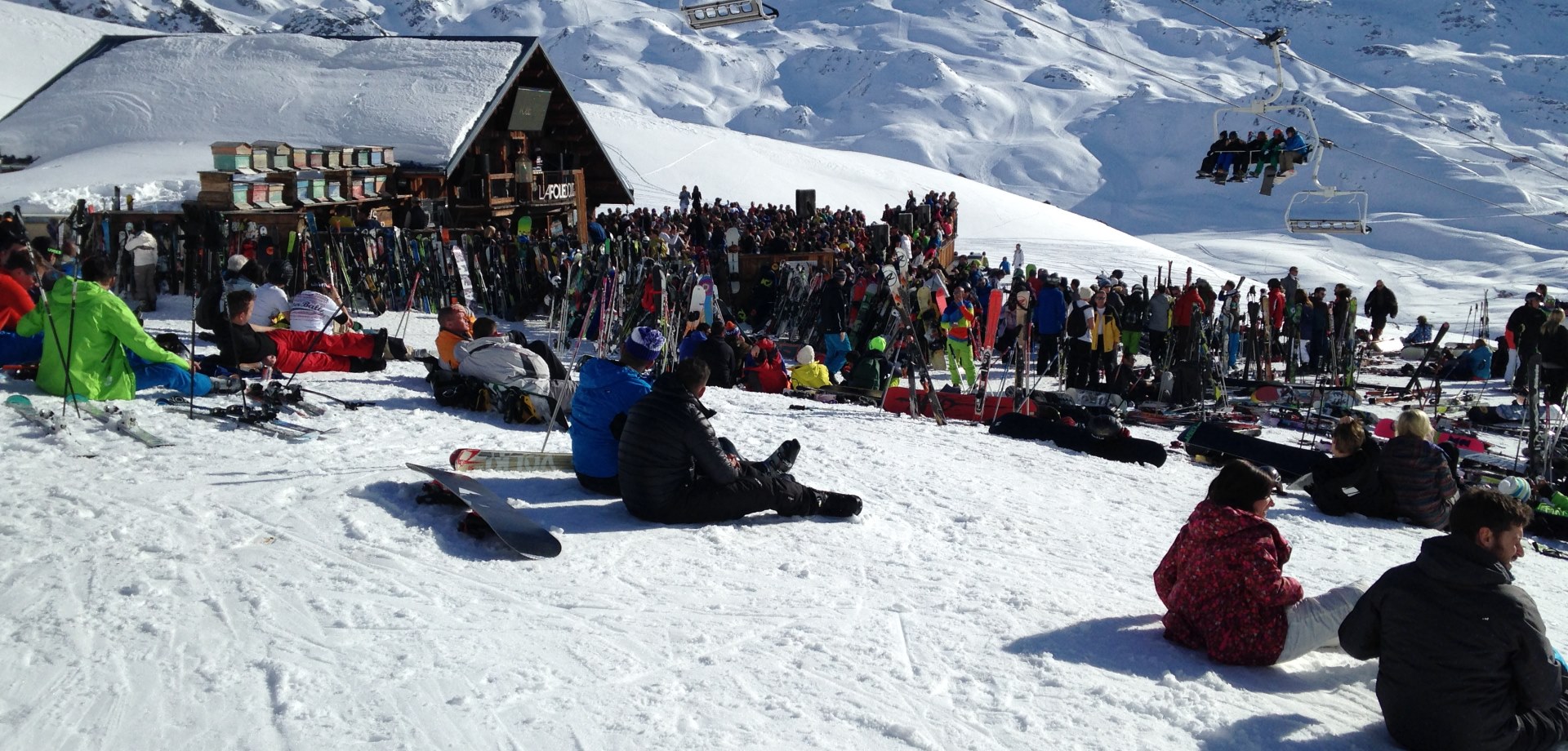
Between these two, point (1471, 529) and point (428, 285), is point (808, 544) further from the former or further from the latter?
point (428, 285)

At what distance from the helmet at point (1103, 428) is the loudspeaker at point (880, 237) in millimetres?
13767

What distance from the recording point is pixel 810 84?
122375 mm

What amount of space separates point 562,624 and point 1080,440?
606cm

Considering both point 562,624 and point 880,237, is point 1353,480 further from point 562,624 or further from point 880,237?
point 880,237

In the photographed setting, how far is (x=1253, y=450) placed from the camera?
9.18 meters

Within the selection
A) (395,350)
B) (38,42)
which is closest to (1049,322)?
(395,350)

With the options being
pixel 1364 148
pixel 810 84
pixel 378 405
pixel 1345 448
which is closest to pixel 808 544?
pixel 378 405

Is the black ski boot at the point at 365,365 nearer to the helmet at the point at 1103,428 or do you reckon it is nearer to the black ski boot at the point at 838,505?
the black ski boot at the point at 838,505

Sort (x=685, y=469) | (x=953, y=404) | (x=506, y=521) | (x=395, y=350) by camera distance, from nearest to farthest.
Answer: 1. (x=506, y=521)
2. (x=685, y=469)
3. (x=395, y=350)
4. (x=953, y=404)

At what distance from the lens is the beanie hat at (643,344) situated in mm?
6016

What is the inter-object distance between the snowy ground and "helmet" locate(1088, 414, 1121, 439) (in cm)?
283

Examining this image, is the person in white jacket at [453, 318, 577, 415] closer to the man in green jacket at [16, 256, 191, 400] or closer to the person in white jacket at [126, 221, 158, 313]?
the man in green jacket at [16, 256, 191, 400]

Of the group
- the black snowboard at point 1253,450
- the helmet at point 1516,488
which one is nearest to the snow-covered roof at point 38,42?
the black snowboard at point 1253,450

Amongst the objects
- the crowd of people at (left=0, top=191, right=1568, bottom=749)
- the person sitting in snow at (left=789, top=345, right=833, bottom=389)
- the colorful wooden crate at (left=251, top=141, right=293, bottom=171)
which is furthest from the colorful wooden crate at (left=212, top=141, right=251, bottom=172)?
the person sitting in snow at (left=789, top=345, right=833, bottom=389)
